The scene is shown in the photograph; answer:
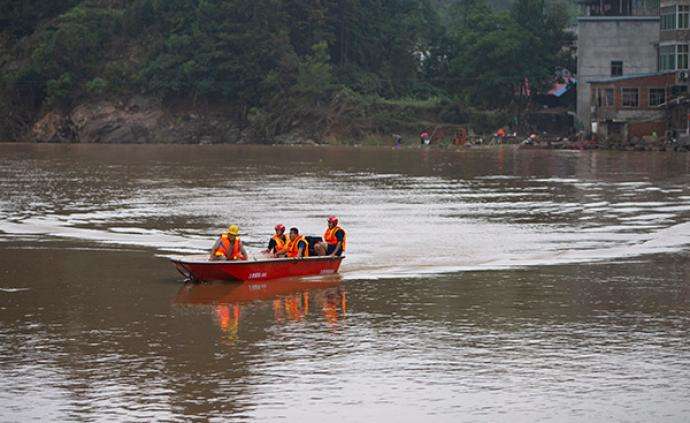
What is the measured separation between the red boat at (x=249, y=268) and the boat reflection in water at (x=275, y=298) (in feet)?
0.63

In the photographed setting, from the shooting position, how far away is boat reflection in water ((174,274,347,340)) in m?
27.2

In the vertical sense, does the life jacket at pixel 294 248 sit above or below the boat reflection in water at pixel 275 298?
above

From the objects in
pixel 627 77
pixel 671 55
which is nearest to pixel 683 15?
pixel 671 55

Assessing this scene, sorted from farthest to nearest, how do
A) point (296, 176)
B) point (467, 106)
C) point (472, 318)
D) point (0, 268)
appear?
1. point (467, 106)
2. point (296, 176)
3. point (0, 268)
4. point (472, 318)

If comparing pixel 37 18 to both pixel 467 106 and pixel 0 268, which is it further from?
pixel 0 268

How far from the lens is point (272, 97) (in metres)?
125

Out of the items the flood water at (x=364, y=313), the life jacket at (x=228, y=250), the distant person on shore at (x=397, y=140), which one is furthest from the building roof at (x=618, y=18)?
the life jacket at (x=228, y=250)

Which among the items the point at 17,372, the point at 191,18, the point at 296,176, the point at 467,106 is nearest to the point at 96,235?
the point at 17,372

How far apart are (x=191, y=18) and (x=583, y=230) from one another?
3610 inches

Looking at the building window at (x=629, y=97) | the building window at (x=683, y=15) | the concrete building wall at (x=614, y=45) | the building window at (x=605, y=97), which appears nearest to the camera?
the building window at (x=683, y=15)

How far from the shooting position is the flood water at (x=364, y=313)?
791 inches

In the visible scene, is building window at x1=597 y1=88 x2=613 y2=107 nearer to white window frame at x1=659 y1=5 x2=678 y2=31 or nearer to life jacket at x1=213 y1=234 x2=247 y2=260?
white window frame at x1=659 y1=5 x2=678 y2=31

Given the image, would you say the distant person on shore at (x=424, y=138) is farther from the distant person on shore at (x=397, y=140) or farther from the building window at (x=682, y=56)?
the building window at (x=682, y=56)

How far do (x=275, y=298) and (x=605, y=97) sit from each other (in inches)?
2961
